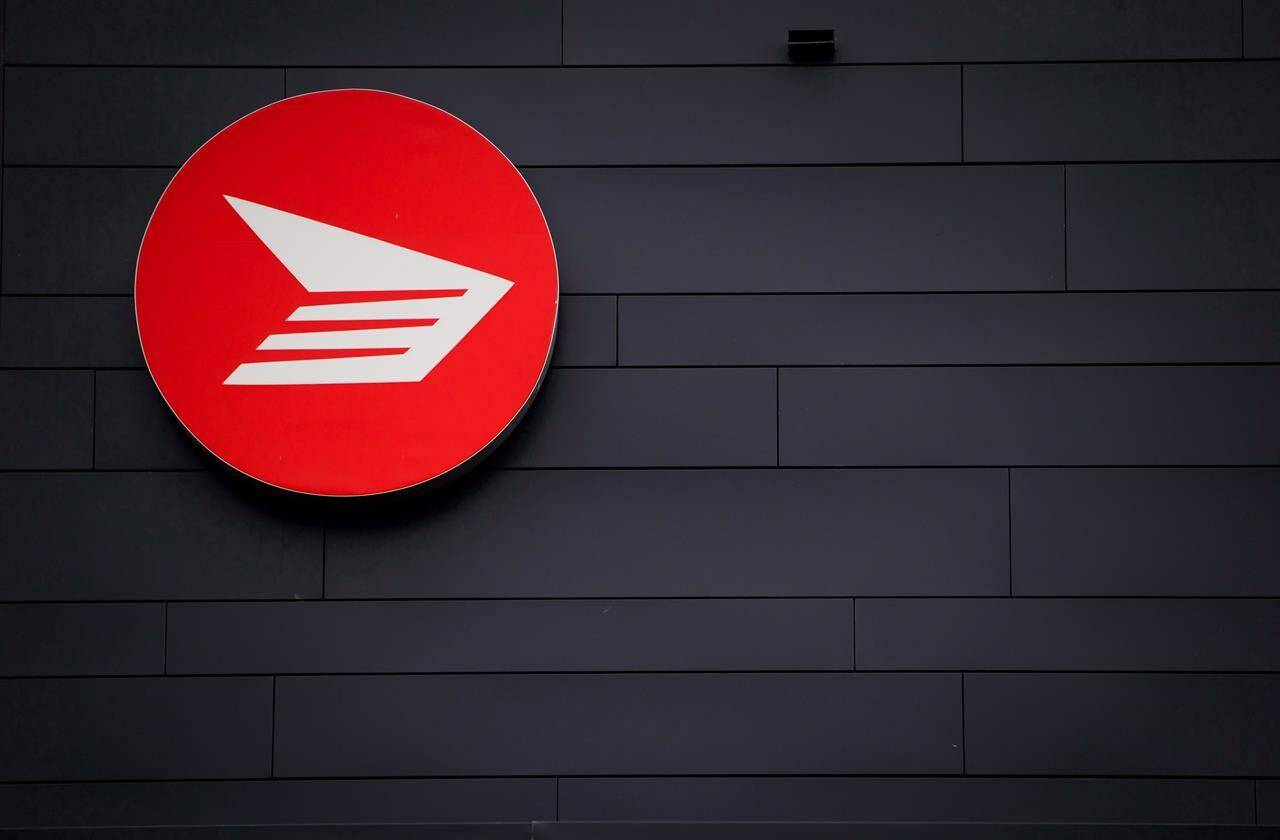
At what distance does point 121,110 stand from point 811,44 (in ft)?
5.24

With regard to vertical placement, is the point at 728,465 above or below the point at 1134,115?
below

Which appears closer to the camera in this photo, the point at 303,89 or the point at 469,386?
the point at 469,386

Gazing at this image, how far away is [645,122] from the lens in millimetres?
2135

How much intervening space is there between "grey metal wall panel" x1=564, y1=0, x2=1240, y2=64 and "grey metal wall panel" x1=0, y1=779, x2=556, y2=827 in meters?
1.68

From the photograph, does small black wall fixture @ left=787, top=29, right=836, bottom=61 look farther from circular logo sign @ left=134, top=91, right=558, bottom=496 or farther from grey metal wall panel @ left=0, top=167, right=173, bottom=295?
grey metal wall panel @ left=0, top=167, right=173, bottom=295

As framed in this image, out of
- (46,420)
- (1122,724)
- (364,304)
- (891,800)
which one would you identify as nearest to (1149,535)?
(1122,724)

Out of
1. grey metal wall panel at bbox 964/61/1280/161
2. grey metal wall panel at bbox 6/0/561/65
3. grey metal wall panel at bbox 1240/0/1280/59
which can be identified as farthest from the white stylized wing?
grey metal wall panel at bbox 1240/0/1280/59

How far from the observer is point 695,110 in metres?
2.13

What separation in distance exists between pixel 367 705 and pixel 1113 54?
225cm

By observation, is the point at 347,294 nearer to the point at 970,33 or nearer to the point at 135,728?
the point at 135,728

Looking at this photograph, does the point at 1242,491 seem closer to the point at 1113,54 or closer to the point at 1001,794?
the point at 1001,794

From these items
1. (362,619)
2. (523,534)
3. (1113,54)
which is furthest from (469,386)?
(1113,54)

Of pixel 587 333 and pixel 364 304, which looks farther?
pixel 587 333

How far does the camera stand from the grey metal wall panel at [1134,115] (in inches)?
83.6
